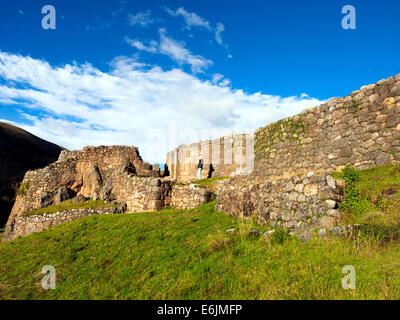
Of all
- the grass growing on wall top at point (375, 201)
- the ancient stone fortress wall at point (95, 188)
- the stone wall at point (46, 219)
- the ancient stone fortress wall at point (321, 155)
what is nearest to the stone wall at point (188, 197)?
the ancient stone fortress wall at point (95, 188)

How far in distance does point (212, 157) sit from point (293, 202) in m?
19.6

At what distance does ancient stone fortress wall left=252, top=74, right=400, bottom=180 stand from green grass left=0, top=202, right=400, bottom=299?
545 centimetres

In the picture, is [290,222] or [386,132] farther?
[386,132]

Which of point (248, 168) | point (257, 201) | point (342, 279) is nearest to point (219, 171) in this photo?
point (248, 168)

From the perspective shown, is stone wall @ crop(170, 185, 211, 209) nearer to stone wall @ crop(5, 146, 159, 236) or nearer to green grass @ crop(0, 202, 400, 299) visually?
A: green grass @ crop(0, 202, 400, 299)

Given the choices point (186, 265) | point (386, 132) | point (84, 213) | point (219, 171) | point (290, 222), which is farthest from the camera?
point (219, 171)

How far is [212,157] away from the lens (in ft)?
89.0

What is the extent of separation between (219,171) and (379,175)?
1873 centimetres

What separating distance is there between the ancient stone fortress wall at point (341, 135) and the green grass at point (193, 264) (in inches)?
215

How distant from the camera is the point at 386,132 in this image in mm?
8945

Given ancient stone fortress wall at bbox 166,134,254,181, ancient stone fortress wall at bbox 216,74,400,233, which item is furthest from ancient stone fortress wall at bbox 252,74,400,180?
ancient stone fortress wall at bbox 166,134,254,181

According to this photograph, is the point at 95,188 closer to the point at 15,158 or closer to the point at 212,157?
the point at 212,157

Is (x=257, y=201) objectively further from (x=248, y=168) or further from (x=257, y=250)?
(x=248, y=168)
